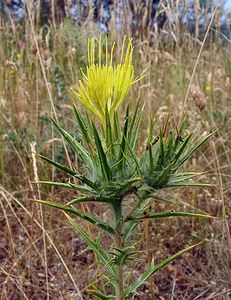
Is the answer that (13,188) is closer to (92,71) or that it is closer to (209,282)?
(209,282)

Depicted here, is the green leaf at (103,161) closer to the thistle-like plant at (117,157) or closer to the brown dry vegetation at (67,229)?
the thistle-like plant at (117,157)

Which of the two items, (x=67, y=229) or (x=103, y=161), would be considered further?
(x=67, y=229)

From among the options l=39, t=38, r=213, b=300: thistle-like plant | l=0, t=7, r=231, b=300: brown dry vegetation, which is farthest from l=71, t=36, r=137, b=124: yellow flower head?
l=0, t=7, r=231, b=300: brown dry vegetation

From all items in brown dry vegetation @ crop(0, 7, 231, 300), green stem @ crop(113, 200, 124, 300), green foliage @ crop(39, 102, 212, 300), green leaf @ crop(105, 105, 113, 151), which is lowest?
brown dry vegetation @ crop(0, 7, 231, 300)

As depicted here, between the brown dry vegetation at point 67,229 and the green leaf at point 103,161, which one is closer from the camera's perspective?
the green leaf at point 103,161

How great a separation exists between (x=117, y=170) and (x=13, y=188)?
2.11 metres

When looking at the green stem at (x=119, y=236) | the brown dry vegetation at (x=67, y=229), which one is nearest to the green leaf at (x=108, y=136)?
the green stem at (x=119, y=236)

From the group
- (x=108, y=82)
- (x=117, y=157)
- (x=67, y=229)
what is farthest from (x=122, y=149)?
(x=67, y=229)

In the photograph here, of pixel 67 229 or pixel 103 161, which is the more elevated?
pixel 103 161

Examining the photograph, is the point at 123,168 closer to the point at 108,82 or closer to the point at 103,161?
the point at 103,161

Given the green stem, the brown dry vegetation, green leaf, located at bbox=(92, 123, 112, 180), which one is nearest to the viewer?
green leaf, located at bbox=(92, 123, 112, 180)

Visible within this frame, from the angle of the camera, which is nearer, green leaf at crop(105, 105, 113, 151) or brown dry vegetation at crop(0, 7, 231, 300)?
green leaf at crop(105, 105, 113, 151)

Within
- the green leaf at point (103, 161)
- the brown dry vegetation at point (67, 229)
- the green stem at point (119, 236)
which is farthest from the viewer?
the brown dry vegetation at point (67, 229)

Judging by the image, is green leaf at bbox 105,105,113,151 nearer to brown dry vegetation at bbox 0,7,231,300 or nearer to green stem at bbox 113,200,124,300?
A: green stem at bbox 113,200,124,300
